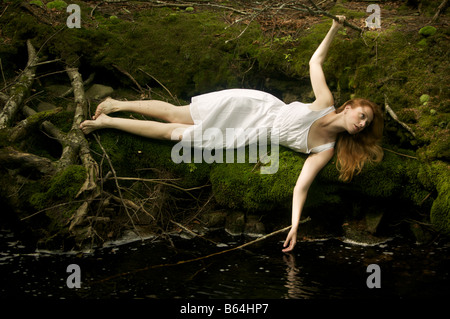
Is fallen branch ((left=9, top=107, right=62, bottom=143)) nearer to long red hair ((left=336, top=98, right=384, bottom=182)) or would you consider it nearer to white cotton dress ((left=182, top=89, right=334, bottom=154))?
white cotton dress ((left=182, top=89, right=334, bottom=154))

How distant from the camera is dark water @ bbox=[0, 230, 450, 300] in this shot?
12.8 ft

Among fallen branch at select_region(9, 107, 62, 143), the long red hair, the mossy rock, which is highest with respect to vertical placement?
the mossy rock

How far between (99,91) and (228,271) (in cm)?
373

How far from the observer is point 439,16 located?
7.02 metres

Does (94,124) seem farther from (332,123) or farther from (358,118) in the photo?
(358,118)

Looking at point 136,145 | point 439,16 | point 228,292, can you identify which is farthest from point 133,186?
point 439,16

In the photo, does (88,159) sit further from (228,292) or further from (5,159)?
(228,292)

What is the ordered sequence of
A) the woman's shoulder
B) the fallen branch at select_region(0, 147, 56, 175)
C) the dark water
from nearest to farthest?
the dark water → the fallen branch at select_region(0, 147, 56, 175) → the woman's shoulder

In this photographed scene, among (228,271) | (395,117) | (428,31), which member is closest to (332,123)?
(395,117)

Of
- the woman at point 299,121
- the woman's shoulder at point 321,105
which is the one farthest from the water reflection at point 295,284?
the woman's shoulder at point 321,105

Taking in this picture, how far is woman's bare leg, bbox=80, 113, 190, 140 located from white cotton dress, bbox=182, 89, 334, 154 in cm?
16

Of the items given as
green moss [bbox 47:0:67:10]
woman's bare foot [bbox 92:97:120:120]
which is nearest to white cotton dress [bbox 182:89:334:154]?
woman's bare foot [bbox 92:97:120:120]

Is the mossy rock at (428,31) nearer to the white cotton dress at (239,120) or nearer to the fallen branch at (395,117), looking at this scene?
the fallen branch at (395,117)
